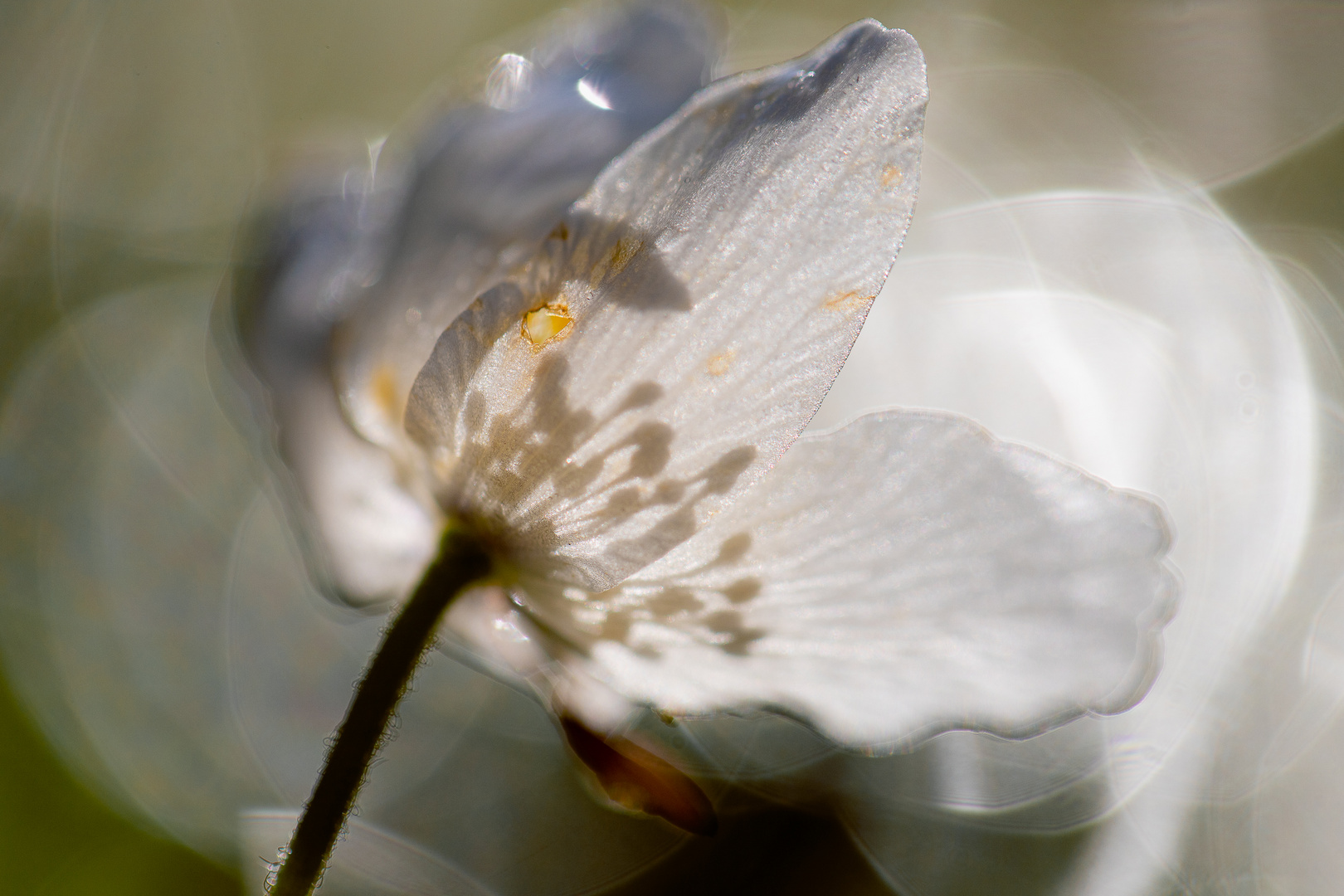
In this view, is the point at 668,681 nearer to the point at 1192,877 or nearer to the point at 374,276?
the point at 374,276

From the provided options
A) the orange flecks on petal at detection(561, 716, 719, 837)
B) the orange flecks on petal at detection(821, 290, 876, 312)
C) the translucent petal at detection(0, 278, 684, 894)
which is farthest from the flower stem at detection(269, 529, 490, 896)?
the translucent petal at detection(0, 278, 684, 894)

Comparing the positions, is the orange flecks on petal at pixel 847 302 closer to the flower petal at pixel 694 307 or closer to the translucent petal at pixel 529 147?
the flower petal at pixel 694 307

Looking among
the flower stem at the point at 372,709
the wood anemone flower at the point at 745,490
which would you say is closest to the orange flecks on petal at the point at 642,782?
the wood anemone flower at the point at 745,490

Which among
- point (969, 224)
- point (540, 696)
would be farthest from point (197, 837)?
point (969, 224)

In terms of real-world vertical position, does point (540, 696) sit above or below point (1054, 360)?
above

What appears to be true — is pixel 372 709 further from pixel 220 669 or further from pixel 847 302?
pixel 220 669

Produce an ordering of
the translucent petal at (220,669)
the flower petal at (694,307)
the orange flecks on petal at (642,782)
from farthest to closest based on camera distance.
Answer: the translucent petal at (220,669) → the orange flecks on petal at (642,782) → the flower petal at (694,307)

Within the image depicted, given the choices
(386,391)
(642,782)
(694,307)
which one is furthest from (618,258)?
(642,782)

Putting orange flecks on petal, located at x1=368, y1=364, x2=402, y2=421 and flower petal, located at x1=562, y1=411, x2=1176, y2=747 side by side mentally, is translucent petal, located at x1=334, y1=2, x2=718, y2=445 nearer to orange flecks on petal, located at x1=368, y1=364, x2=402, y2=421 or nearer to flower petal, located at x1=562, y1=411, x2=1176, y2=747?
orange flecks on petal, located at x1=368, y1=364, x2=402, y2=421
